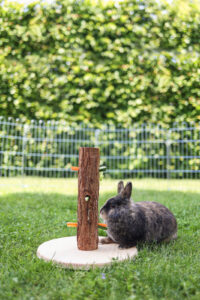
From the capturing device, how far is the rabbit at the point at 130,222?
2881 mm

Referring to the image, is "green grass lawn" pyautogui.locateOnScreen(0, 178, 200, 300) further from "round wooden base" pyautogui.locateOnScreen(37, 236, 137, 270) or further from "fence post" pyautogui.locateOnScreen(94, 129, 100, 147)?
"fence post" pyautogui.locateOnScreen(94, 129, 100, 147)

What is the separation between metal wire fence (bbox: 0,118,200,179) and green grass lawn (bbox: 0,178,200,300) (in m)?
3.05

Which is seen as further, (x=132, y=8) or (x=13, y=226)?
(x=132, y=8)

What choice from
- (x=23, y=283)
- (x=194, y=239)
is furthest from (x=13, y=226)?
(x=194, y=239)

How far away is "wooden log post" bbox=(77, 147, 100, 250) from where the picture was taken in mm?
2840

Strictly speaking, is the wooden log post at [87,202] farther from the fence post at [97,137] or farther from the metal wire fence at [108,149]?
the fence post at [97,137]

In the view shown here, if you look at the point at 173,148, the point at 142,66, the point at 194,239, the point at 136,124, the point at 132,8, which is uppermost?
the point at 132,8

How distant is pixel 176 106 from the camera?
837 centimetres

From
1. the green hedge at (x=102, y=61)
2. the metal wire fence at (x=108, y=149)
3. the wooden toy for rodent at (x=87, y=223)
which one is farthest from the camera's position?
→ the green hedge at (x=102, y=61)

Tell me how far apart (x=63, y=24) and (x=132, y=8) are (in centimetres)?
187

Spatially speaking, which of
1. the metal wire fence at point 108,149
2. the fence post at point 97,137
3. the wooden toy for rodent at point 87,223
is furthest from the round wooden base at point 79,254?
the fence post at point 97,137

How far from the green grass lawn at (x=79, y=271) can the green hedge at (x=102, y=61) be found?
390 cm

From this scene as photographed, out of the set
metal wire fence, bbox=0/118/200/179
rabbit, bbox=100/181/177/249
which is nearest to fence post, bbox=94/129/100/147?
metal wire fence, bbox=0/118/200/179

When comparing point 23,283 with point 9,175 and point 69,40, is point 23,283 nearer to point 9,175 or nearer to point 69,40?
point 9,175
